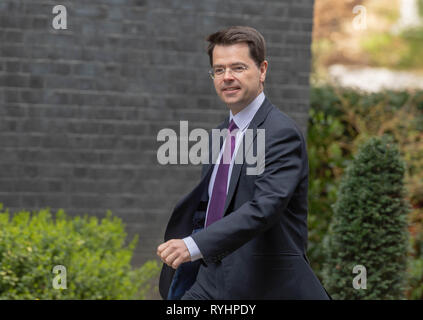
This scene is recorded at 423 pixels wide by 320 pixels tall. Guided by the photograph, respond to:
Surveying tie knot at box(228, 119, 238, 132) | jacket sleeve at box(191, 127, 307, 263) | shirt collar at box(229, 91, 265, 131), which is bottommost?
jacket sleeve at box(191, 127, 307, 263)

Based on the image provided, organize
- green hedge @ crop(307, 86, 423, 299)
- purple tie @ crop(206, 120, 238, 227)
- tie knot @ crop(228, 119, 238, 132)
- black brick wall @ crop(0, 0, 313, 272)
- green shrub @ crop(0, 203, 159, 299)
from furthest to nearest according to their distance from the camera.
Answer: green hedge @ crop(307, 86, 423, 299) → black brick wall @ crop(0, 0, 313, 272) → green shrub @ crop(0, 203, 159, 299) → tie knot @ crop(228, 119, 238, 132) → purple tie @ crop(206, 120, 238, 227)

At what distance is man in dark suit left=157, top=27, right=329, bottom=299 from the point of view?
8.26 ft

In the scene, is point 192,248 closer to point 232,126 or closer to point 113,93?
point 232,126

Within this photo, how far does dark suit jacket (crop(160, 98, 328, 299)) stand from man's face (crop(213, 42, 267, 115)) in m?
0.13

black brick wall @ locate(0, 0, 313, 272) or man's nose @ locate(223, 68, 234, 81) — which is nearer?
man's nose @ locate(223, 68, 234, 81)

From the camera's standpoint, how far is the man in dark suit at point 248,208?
2518 mm

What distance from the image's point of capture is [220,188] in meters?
2.86

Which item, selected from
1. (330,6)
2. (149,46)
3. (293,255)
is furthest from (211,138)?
(330,6)

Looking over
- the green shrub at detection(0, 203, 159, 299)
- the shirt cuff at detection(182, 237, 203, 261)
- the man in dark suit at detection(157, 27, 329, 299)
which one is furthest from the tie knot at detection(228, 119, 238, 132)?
the green shrub at detection(0, 203, 159, 299)

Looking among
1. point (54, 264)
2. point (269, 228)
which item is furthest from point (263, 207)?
point (54, 264)

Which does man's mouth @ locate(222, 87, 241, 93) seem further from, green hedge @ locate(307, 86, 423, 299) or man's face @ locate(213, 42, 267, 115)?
green hedge @ locate(307, 86, 423, 299)

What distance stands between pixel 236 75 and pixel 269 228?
→ 723mm

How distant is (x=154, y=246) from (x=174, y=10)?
246 cm

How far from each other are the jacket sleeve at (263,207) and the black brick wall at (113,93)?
367 centimetres
